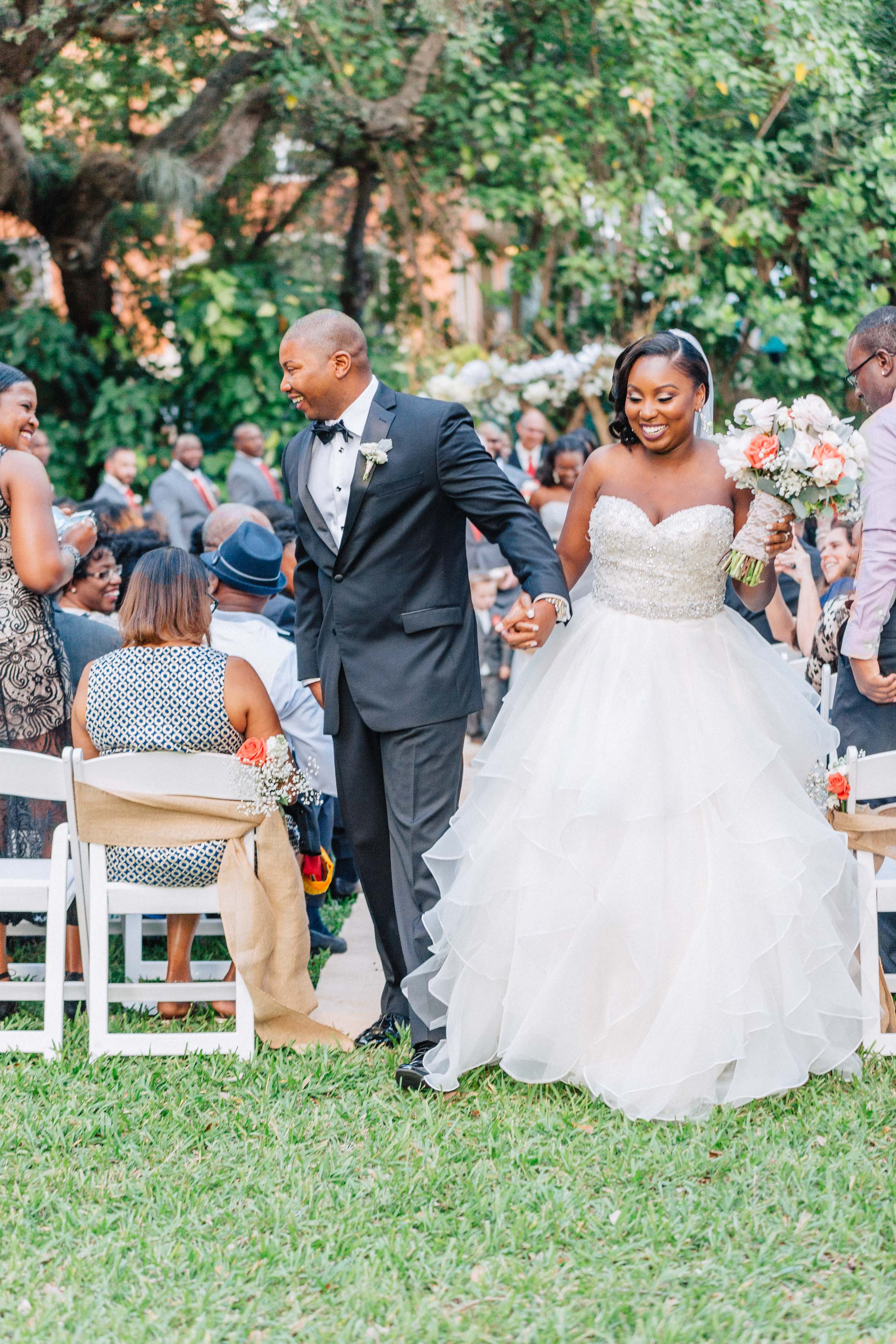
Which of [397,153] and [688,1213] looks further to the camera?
[397,153]

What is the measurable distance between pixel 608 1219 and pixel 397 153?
11.1 metres

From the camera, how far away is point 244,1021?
164 inches

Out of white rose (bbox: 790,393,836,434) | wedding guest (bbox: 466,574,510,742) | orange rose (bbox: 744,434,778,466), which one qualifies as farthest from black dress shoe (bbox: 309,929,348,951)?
wedding guest (bbox: 466,574,510,742)

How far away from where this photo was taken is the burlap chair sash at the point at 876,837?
13.5ft

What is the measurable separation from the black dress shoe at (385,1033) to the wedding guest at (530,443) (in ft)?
23.2

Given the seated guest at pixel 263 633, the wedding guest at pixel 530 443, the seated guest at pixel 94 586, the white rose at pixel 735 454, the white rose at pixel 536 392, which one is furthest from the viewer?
the white rose at pixel 536 392

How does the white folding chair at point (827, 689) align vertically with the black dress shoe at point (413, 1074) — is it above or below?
above

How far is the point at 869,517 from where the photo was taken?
4.42 metres

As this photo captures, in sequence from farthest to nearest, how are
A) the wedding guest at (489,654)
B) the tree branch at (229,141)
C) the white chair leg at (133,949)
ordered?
the tree branch at (229,141)
the wedding guest at (489,654)
the white chair leg at (133,949)

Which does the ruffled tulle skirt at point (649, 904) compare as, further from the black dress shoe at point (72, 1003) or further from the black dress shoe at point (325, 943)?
the black dress shoe at point (325, 943)

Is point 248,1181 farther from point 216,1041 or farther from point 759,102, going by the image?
point 759,102

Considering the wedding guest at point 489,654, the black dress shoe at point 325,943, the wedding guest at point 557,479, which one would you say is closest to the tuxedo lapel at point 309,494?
the black dress shoe at point 325,943

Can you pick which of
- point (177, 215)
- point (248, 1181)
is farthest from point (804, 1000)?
point (177, 215)

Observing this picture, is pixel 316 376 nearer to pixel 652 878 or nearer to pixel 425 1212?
pixel 652 878
